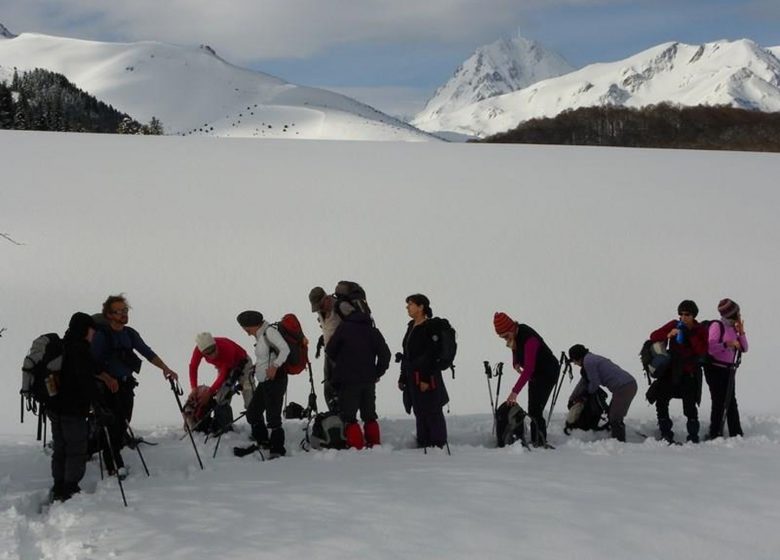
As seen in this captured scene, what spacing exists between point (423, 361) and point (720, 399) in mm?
3404

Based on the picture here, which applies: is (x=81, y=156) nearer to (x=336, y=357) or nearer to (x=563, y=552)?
(x=336, y=357)

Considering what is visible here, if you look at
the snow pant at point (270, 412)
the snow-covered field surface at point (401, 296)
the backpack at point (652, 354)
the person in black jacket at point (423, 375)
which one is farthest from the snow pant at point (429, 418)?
the backpack at point (652, 354)

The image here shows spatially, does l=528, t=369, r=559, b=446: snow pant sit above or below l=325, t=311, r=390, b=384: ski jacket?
below

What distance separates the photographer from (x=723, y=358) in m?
7.88

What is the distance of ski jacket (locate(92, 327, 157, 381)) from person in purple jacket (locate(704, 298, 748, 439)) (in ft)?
18.7

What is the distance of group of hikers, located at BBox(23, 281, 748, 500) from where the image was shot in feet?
19.0

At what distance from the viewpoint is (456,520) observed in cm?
482

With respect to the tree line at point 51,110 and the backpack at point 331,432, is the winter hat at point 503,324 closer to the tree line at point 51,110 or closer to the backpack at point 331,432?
the backpack at point 331,432

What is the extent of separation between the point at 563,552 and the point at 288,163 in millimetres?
20281

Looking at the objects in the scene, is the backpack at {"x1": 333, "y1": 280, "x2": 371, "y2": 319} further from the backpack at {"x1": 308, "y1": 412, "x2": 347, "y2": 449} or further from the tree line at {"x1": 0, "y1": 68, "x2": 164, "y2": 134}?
the tree line at {"x1": 0, "y1": 68, "x2": 164, "y2": 134}

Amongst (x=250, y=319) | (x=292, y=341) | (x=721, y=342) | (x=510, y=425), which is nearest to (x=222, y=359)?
(x=250, y=319)

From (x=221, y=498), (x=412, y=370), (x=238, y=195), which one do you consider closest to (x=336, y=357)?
(x=412, y=370)

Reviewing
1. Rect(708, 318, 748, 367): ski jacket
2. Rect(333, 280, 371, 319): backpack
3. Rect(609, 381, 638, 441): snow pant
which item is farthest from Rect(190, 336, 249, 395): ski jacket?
Rect(708, 318, 748, 367): ski jacket

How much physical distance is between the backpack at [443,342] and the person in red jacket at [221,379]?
7.01 ft
